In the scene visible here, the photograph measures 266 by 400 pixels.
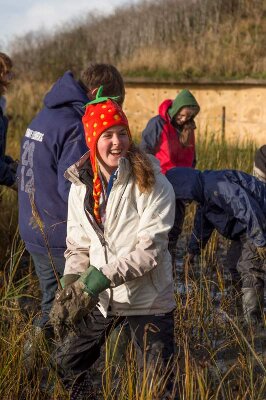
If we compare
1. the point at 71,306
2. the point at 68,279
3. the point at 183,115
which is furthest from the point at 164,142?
the point at 71,306

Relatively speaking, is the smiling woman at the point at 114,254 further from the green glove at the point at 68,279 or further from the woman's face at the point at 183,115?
the woman's face at the point at 183,115

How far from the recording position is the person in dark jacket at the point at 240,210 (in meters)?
4.49

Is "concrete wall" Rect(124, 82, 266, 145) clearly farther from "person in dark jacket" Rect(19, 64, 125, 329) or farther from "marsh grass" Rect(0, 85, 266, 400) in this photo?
"person in dark jacket" Rect(19, 64, 125, 329)

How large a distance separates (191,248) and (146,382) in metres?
2.43

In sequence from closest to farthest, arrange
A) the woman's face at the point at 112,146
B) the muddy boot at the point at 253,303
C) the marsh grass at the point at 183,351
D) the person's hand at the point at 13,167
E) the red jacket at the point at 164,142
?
the marsh grass at the point at 183,351, the woman's face at the point at 112,146, the muddy boot at the point at 253,303, the person's hand at the point at 13,167, the red jacket at the point at 164,142

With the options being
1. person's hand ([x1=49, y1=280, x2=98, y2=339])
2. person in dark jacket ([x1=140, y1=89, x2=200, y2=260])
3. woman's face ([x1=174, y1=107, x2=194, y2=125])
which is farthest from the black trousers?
woman's face ([x1=174, y1=107, x2=194, y2=125])

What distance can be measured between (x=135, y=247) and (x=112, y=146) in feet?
1.32

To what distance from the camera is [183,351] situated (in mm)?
3846

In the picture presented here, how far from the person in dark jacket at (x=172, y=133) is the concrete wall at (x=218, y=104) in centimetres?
852

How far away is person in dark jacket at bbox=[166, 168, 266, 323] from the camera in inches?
177

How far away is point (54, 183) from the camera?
3777mm

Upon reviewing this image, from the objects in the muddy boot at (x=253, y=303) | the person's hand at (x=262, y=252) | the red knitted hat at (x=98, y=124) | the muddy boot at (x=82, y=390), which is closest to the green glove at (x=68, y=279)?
the red knitted hat at (x=98, y=124)

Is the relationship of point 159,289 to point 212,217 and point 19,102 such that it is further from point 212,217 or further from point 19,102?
point 19,102

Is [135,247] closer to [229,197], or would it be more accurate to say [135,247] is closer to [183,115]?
[229,197]
